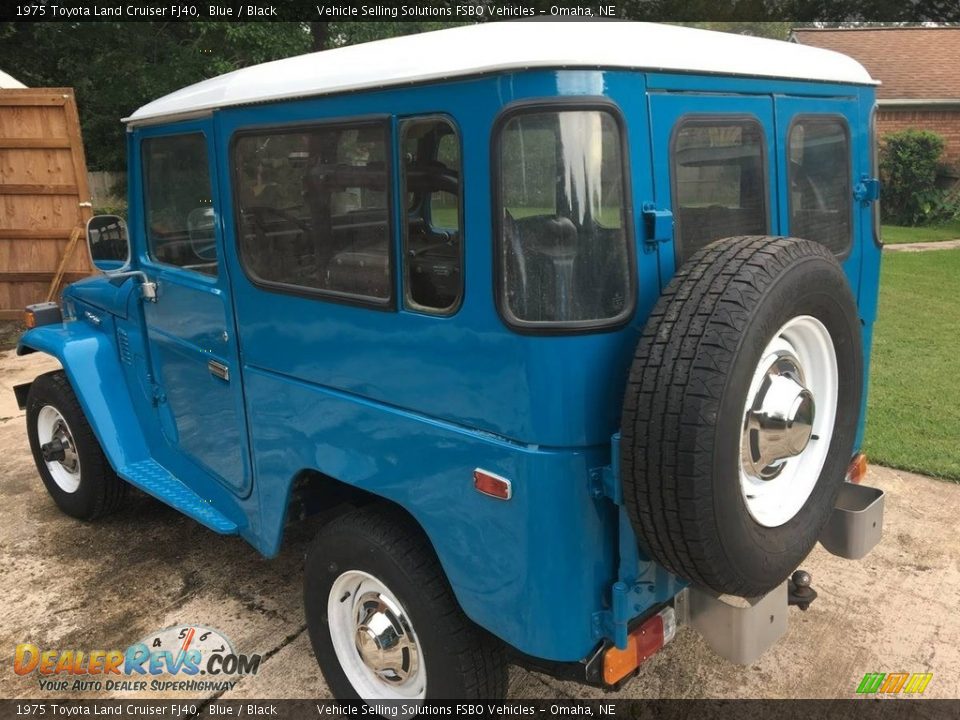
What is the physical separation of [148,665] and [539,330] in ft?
7.51

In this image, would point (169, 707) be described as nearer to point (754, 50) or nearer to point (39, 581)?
point (39, 581)

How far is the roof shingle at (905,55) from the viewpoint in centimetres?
1817

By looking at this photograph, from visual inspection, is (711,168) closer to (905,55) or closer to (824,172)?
(824,172)

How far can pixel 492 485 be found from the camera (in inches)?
84.0

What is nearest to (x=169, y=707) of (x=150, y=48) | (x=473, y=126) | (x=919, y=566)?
(x=473, y=126)

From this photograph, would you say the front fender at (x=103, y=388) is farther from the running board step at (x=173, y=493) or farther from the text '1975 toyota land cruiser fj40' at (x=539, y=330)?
the text '1975 toyota land cruiser fj40' at (x=539, y=330)

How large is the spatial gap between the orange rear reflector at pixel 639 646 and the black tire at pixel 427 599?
0.40 m

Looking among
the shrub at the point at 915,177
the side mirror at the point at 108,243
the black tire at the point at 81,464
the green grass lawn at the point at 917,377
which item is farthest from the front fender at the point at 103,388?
the shrub at the point at 915,177

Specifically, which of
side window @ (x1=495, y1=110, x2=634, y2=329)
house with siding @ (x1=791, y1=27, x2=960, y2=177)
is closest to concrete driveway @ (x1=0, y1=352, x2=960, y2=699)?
side window @ (x1=495, y1=110, x2=634, y2=329)

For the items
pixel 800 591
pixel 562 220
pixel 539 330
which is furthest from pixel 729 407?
pixel 800 591

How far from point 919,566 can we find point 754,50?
2627 millimetres

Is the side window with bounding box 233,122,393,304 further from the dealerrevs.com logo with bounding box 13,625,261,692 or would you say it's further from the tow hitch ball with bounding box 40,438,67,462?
the tow hitch ball with bounding box 40,438,67,462

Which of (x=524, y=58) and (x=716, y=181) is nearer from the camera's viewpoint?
(x=524, y=58)

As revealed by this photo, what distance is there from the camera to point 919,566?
376cm
